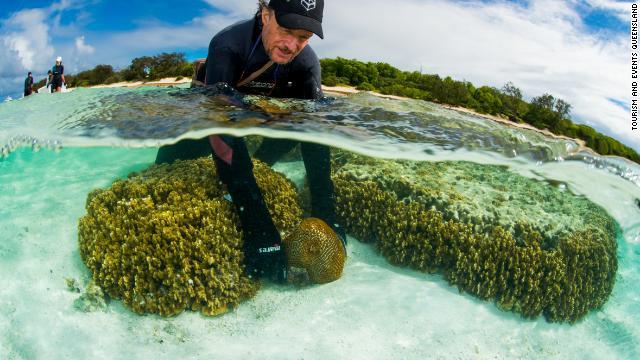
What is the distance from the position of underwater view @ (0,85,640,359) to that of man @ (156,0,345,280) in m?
0.27

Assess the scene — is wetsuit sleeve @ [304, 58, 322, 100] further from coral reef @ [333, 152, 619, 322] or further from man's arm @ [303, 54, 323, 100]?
coral reef @ [333, 152, 619, 322]

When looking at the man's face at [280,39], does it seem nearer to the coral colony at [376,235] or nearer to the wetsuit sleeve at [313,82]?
the wetsuit sleeve at [313,82]

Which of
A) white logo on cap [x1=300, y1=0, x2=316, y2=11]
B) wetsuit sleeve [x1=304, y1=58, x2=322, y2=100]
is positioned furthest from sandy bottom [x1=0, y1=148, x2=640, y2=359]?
white logo on cap [x1=300, y1=0, x2=316, y2=11]

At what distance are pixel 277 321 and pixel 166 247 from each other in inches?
69.7

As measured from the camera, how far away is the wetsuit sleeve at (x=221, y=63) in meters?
4.90

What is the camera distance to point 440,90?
25.6 meters

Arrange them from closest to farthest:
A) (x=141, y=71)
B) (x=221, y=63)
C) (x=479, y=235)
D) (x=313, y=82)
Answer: (x=221, y=63) → (x=313, y=82) → (x=479, y=235) → (x=141, y=71)

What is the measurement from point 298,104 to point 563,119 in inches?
931

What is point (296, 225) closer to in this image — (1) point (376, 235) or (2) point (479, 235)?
(1) point (376, 235)

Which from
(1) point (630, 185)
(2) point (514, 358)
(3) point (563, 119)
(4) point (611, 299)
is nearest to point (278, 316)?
(2) point (514, 358)

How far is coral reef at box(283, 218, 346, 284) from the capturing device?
546cm

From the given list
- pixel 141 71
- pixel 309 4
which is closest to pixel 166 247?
pixel 309 4

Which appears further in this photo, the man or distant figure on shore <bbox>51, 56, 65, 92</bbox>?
distant figure on shore <bbox>51, 56, 65, 92</bbox>

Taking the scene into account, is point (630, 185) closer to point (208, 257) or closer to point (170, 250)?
point (208, 257)
